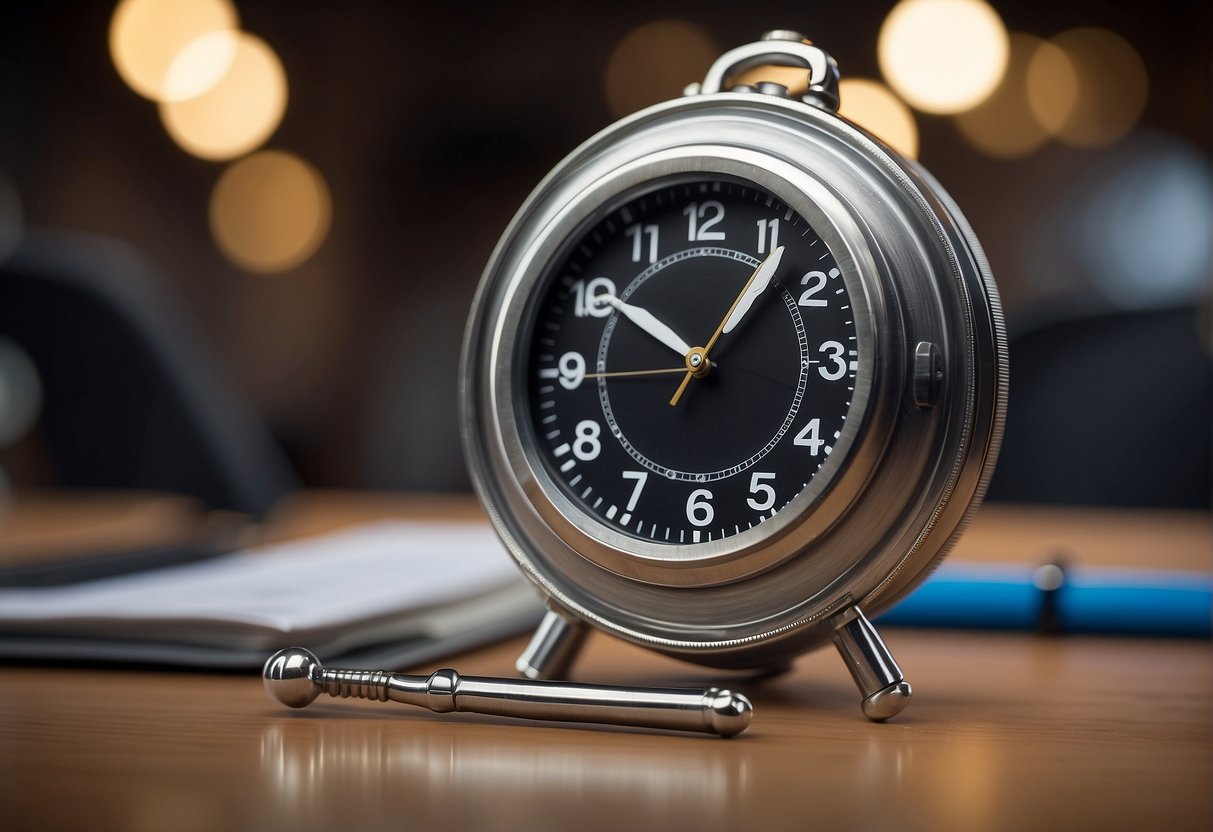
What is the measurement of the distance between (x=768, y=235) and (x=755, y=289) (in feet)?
0.10

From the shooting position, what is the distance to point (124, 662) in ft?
2.23

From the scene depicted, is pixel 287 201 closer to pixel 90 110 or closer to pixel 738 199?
pixel 90 110

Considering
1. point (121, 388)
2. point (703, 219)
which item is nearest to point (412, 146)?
point (121, 388)

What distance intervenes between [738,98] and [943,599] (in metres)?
0.42

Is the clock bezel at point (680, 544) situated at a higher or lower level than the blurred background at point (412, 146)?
lower

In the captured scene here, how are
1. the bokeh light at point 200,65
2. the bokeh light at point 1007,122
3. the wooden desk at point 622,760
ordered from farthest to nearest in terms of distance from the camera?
the bokeh light at point 1007,122 < the bokeh light at point 200,65 < the wooden desk at point 622,760

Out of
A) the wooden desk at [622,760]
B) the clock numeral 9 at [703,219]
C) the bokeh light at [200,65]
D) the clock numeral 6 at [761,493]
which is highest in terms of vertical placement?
the bokeh light at [200,65]

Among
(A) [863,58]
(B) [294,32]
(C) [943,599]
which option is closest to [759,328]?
(C) [943,599]

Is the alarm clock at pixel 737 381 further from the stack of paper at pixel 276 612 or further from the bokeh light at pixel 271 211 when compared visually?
the bokeh light at pixel 271 211

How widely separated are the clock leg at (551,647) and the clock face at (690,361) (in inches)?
2.8

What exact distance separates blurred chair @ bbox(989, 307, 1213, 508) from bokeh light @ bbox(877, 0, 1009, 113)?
4.81 ft

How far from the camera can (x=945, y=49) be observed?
162 inches

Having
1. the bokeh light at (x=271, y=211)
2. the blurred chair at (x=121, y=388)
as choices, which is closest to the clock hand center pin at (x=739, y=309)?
the blurred chair at (x=121, y=388)

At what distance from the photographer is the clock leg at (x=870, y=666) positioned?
0.57 metres
